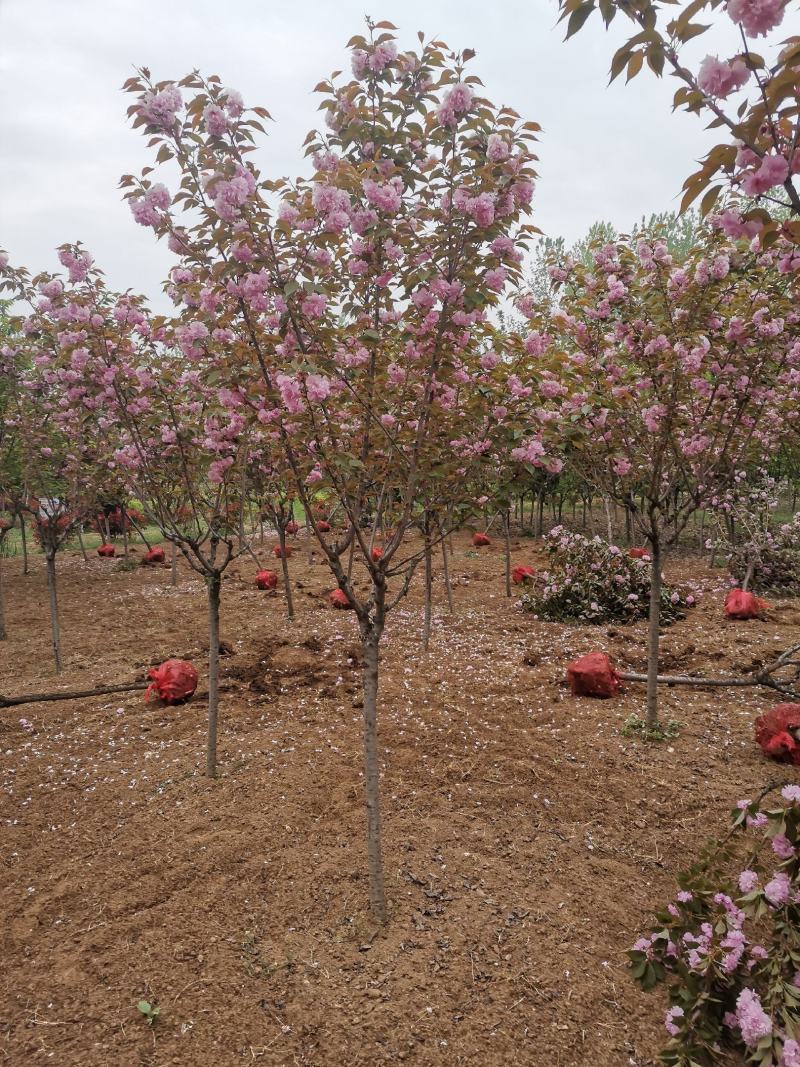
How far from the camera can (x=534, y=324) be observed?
154 inches

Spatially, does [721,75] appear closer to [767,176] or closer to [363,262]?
[767,176]

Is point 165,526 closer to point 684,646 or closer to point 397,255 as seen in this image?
point 397,255

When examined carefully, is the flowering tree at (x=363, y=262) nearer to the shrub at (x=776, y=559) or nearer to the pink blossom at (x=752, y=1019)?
the pink blossom at (x=752, y=1019)

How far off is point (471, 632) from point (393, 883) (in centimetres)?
469

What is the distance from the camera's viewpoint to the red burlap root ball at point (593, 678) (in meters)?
5.34

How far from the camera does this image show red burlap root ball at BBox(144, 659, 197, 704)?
5527mm

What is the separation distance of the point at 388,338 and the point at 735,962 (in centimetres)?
295

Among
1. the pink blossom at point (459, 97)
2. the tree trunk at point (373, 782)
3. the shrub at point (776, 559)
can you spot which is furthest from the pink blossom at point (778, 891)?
the shrub at point (776, 559)

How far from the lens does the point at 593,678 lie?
535 centimetres

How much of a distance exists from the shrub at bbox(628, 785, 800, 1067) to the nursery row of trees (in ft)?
4.27

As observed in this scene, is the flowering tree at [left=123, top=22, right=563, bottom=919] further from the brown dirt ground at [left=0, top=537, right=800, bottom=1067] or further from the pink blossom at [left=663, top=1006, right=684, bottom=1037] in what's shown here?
the pink blossom at [left=663, top=1006, right=684, bottom=1037]

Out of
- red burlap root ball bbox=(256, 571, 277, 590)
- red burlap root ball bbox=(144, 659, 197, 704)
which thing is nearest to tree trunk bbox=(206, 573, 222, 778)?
red burlap root ball bbox=(144, 659, 197, 704)

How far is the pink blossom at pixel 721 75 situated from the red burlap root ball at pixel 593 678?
461 cm

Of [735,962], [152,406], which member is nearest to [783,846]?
[735,962]
